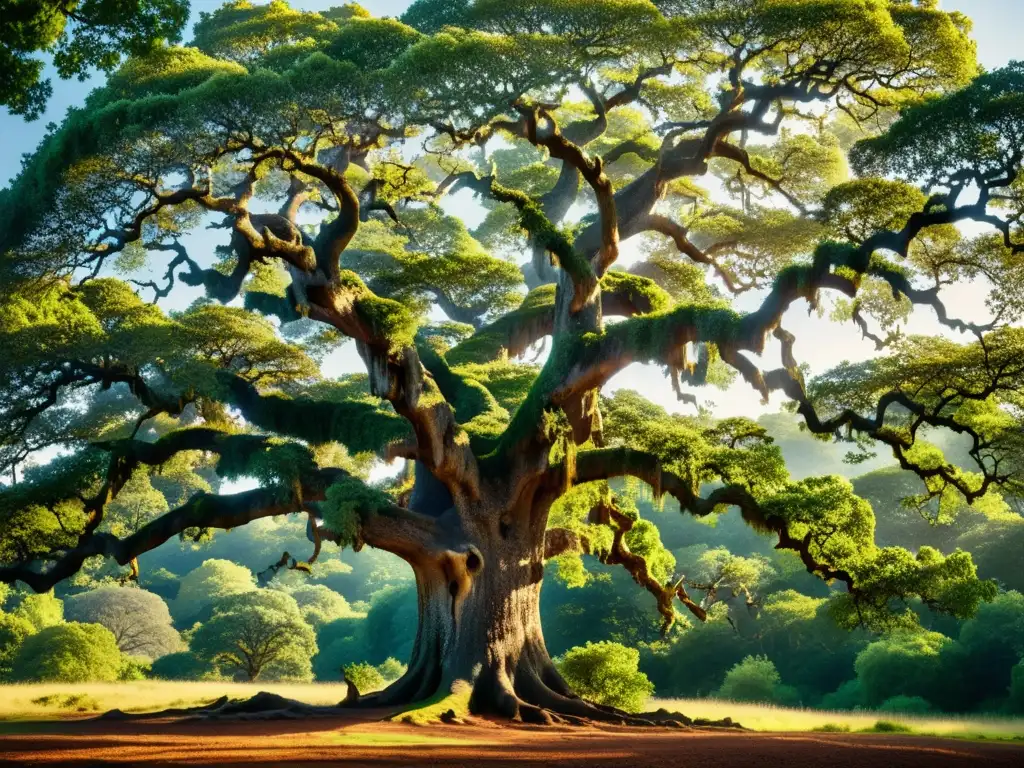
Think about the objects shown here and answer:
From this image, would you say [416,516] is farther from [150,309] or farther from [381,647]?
[381,647]

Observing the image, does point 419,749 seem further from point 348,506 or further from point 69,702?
point 69,702

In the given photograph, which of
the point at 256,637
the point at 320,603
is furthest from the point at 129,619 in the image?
the point at 320,603

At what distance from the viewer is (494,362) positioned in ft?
56.7

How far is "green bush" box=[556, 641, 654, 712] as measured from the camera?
59.0 ft

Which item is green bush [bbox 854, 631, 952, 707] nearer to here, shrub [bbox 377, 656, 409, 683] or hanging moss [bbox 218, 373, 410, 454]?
shrub [bbox 377, 656, 409, 683]

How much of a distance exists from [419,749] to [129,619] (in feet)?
117

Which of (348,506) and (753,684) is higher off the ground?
(348,506)

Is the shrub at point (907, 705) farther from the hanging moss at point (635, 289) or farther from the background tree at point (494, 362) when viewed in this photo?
the hanging moss at point (635, 289)

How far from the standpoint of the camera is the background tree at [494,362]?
42.1 ft

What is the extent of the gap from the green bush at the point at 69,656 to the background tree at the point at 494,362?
14.9 meters

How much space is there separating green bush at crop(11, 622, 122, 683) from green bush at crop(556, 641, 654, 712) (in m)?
17.9

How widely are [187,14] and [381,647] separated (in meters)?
37.3

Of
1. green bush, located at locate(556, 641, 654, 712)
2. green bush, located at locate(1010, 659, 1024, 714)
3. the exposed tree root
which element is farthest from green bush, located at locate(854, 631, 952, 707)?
the exposed tree root

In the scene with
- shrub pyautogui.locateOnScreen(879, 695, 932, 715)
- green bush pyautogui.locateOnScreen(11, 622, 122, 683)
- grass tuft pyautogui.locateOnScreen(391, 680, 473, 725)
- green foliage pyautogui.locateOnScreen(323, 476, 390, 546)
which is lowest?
shrub pyautogui.locateOnScreen(879, 695, 932, 715)
